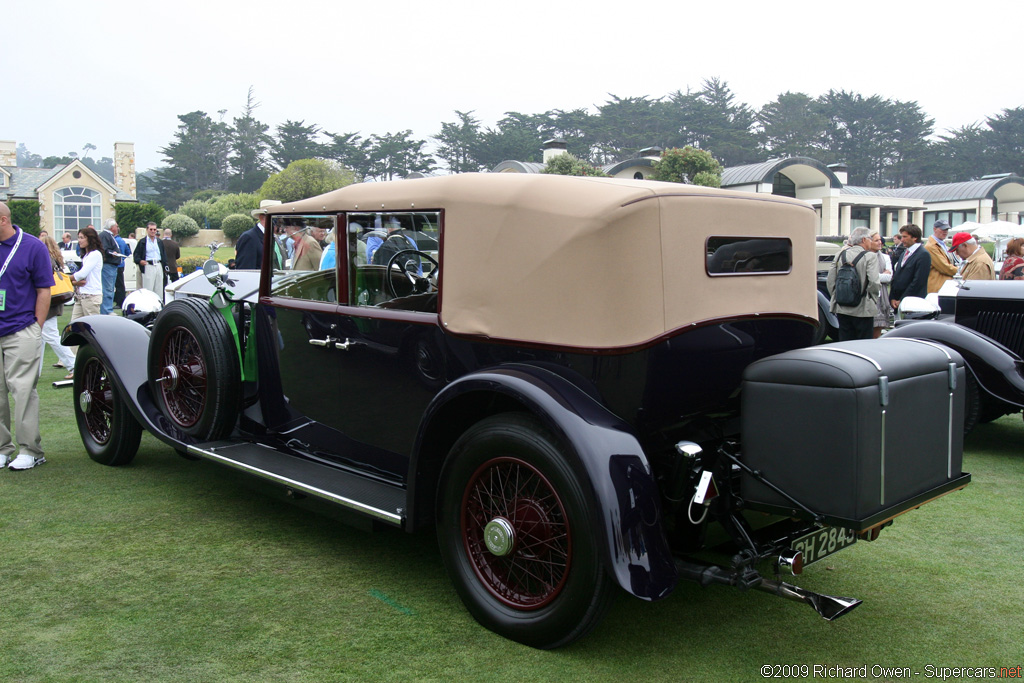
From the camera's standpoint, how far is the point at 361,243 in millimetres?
3746

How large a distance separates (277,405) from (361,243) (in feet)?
3.78

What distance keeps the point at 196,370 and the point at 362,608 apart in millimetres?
2056

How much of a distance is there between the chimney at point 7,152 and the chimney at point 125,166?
545 centimetres

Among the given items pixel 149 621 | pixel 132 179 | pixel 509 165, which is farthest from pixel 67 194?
pixel 149 621

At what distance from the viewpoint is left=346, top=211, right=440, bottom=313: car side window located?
358 centimetres

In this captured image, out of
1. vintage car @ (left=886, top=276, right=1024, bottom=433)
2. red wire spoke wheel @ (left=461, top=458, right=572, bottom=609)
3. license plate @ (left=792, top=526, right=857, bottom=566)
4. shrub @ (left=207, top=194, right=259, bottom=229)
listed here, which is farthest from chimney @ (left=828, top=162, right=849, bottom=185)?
red wire spoke wheel @ (left=461, top=458, right=572, bottom=609)

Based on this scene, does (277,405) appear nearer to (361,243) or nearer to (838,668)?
(361,243)

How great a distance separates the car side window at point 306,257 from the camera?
3.90m

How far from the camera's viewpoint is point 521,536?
116 inches

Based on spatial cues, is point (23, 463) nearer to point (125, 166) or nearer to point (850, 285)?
point (850, 285)

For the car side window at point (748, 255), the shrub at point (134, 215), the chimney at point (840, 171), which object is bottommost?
the car side window at point (748, 255)

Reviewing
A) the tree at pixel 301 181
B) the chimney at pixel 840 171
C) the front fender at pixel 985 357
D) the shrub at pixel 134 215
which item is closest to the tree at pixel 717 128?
the chimney at pixel 840 171

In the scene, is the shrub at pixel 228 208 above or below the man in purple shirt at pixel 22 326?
above

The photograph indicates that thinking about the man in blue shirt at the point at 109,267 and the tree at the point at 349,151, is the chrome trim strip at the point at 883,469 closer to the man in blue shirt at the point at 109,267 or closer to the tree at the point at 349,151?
the man in blue shirt at the point at 109,267
